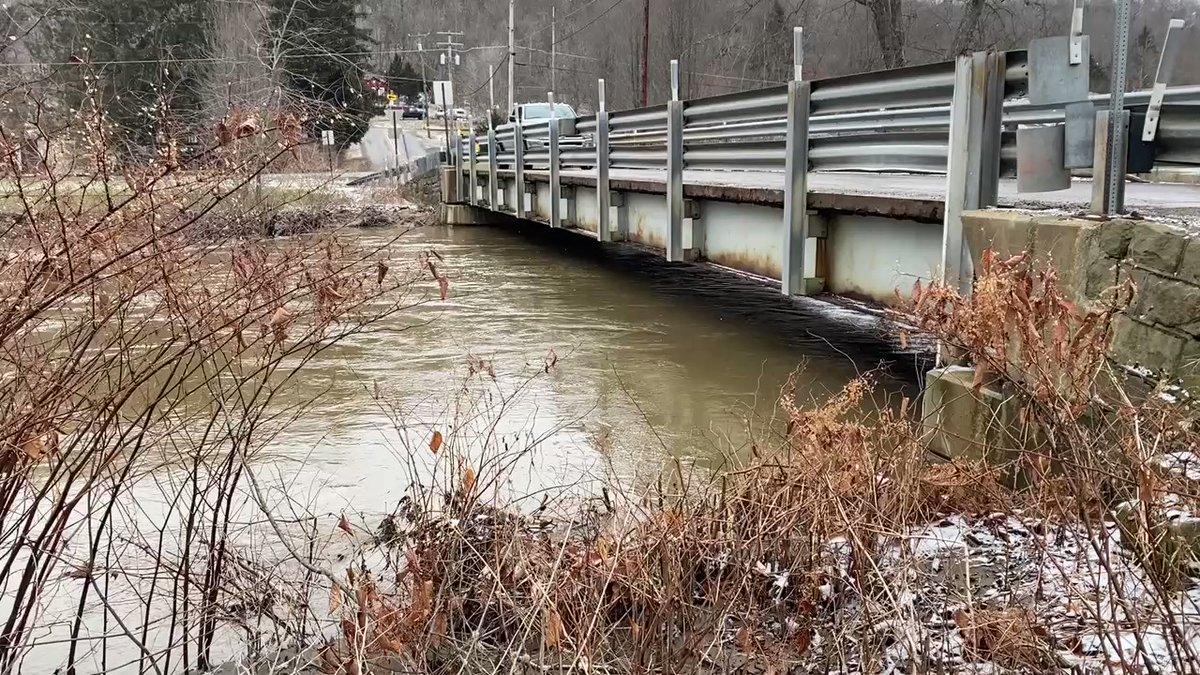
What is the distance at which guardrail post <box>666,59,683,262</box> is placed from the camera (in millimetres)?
10031

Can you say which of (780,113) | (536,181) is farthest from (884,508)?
(536,181)

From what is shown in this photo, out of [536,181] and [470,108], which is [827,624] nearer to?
[536,181]

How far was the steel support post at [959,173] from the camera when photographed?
18.4 ft

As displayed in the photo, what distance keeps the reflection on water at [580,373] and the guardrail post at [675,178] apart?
1.21 metres

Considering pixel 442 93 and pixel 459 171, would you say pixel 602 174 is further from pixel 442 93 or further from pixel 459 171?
pixel 442 93

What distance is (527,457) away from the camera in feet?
21.9

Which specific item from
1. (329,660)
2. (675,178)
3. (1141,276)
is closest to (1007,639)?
(1141,276)

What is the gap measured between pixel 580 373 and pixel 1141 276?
19.5ft

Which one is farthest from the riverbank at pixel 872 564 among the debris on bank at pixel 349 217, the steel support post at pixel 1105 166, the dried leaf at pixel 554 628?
the debris on bank at pixel 349 217

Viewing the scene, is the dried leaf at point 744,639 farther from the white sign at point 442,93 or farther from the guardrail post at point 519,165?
the white sign at point 442,93

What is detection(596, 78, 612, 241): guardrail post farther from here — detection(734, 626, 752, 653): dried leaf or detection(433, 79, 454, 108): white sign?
detection(433, 79, 454, 108): white sign

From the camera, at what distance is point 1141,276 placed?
160 inches

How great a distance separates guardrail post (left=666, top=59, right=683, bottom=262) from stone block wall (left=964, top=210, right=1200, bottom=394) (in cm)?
564

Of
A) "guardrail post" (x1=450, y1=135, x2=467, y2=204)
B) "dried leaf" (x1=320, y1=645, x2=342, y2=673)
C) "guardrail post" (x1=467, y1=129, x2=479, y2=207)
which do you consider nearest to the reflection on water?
"dried leaf" (x1=320, y1=645, x2=342, y2=673)
